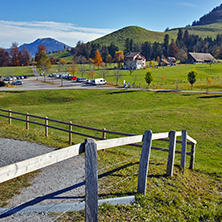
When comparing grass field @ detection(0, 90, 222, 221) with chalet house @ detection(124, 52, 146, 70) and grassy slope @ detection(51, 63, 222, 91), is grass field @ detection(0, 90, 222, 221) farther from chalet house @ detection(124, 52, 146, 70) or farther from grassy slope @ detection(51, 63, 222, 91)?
chalet house @ detection(124, 52, 146, 70)

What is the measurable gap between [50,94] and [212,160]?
1420 inches

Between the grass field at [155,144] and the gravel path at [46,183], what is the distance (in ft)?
2.35

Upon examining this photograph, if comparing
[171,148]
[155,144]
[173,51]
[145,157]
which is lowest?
[155,144]

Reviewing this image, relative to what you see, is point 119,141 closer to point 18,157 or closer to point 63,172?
point 63,172

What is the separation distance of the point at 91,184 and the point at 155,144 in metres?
14.7

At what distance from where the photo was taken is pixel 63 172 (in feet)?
26.5

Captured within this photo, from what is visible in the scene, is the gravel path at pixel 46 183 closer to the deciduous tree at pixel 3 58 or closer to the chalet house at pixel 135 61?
the chalet house at pixel 135 61

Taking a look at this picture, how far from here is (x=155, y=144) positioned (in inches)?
705

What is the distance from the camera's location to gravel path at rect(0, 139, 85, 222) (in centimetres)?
566

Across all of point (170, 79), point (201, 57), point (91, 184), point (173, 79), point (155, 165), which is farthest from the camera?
point (201, 57)

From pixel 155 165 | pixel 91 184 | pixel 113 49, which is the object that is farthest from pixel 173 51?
pixel 91 184

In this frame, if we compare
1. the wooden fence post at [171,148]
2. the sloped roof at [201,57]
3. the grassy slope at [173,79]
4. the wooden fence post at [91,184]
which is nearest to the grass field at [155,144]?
the wooden fence post at [171,148]

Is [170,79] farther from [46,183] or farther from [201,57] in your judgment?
[46,183]

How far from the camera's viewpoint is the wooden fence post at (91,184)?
3.71 meters
